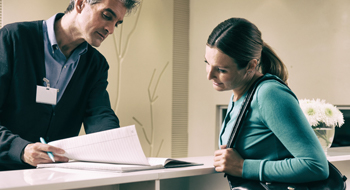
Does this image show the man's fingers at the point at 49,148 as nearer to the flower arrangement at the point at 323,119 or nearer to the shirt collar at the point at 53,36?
the shirt collar at the point at 53,36

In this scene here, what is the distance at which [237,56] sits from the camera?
1316mm

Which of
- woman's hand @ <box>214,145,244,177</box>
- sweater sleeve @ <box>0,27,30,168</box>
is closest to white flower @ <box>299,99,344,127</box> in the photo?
woman's hand @ <box>214,145,244,177</box>

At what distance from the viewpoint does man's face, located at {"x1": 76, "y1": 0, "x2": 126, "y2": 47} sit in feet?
5.79

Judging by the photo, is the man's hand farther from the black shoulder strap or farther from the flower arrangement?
the flower arrangement

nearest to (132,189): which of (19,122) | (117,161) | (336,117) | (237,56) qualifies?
(117,161)

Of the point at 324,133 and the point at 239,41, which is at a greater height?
the point at 239,41

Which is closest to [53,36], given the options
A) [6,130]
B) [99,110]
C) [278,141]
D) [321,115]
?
[99,110]

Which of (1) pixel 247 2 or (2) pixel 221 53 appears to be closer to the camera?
(2) pixel 221 53

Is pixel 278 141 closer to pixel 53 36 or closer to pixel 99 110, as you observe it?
pixel 99 110

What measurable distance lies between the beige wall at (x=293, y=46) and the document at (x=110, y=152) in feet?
7.56

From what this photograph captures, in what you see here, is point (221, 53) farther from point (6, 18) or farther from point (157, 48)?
point (157, 48)

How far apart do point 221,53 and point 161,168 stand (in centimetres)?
46

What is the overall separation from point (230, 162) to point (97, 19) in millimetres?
954

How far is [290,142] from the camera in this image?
3.78 ft
